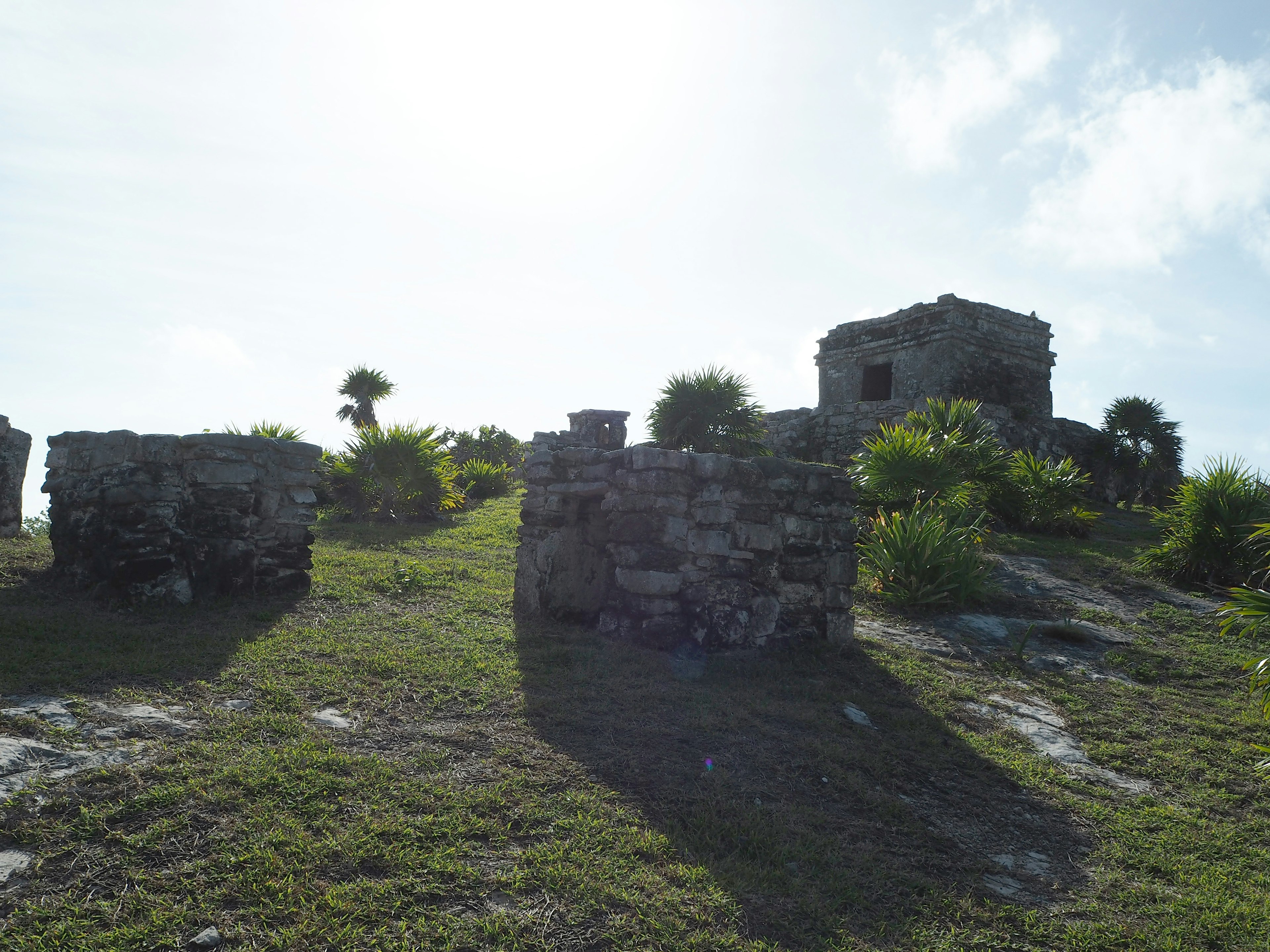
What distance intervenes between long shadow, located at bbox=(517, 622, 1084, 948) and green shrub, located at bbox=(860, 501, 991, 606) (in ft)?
8.08

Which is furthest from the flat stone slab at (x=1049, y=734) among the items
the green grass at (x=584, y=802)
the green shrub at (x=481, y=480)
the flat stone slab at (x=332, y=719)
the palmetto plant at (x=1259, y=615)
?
the green shrub at (x=481, y=480)

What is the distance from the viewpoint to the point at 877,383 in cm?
1736

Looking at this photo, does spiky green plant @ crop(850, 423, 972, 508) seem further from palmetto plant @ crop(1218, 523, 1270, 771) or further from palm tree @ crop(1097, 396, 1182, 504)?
palm tree @ crop(1097, 396, 1182, 504)

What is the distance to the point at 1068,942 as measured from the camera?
292cm

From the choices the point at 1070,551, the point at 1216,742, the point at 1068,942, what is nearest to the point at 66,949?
the point at 1068,942

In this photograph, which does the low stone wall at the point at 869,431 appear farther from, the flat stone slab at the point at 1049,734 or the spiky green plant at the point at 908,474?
the flat stone slab at the point at 1049,734

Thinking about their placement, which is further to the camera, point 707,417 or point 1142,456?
point 1142,456

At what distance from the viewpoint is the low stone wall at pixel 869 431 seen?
1453 cm

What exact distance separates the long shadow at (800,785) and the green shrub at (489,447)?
1442 centimetres

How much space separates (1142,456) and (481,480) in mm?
14149

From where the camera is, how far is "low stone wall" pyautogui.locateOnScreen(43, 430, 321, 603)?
576 centimetres

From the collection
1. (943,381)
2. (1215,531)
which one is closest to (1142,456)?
(943,381)

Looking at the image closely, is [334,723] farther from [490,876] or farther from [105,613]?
[105,613]

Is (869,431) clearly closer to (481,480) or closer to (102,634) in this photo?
(481,480)
